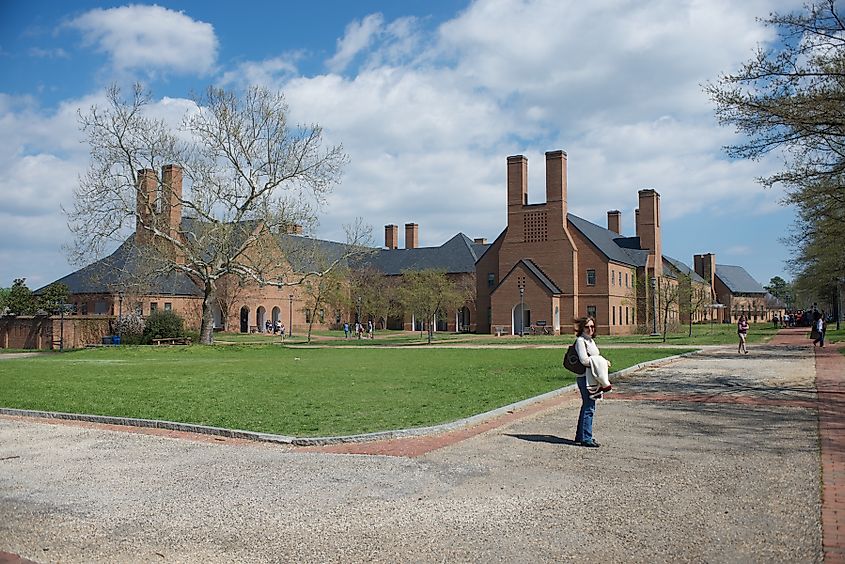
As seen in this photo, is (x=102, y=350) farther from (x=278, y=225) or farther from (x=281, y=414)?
(x=281, y=414)

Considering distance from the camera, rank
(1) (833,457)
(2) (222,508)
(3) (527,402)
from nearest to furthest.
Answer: (2) (222,508) → (1) (833,457) → (3) (527,402)

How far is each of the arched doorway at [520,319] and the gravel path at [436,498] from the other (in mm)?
52810

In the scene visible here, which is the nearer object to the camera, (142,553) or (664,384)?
(142,553)

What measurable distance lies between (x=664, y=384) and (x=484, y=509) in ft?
40.8

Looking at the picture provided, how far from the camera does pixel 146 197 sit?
39.2 metres

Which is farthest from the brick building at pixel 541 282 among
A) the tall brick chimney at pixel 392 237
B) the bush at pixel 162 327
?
the tall brick chimney at pixel 392 237

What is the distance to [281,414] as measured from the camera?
42.3ft

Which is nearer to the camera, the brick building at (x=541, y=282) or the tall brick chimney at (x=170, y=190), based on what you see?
Answer: the tall brick chimney at (x=170, y=190)

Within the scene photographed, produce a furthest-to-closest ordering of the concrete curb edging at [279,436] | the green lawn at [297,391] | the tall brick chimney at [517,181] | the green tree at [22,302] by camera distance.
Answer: the tall brick chimney at [517,181] → the green tree at [22,302] → the green lawn at [297,391] → the concrete curb edging at [279,436]

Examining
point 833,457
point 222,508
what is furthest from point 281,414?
point 833,457

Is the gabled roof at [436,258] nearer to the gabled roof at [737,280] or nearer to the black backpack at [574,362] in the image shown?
the gabled roof at [737,280]

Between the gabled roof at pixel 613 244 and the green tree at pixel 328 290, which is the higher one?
the gabled roof at pixel 613 244

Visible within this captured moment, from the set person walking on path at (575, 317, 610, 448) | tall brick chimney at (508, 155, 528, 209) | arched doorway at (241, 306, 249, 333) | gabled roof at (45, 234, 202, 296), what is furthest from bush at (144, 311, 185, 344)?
person walking on path at (575, 317, 610, 448)

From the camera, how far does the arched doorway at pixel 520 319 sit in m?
64.6
